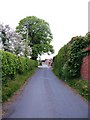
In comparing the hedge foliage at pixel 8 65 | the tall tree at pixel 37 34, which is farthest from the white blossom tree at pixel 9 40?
the tall tree at pixel 37 34

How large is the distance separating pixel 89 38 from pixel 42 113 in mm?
13537

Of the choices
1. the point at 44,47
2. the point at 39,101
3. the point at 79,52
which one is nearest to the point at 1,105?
the point at 39,101

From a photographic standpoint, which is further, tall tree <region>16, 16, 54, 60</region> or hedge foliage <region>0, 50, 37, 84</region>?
tall tree <region>16, 16, 54, 60</region>

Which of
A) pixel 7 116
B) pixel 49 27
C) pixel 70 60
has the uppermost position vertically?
pixel 49 27

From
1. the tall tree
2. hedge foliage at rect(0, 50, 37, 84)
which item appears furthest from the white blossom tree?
the tall tree

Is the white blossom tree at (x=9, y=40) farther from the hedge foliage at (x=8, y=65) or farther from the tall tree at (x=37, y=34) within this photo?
the tall tree at (x=37, y=34)

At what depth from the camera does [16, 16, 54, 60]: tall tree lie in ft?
227

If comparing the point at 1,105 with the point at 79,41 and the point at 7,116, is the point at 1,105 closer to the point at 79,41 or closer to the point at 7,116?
the point at 7,116

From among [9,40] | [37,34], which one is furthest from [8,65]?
[37,34]

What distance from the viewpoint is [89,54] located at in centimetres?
1967

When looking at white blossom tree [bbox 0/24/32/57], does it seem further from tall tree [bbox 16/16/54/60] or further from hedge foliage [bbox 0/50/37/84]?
tall tree [bbox 16/16/54/60]

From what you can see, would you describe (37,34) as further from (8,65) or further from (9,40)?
(8,65)

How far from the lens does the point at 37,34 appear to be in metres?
70.3

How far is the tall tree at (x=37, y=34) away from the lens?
6931 cm
